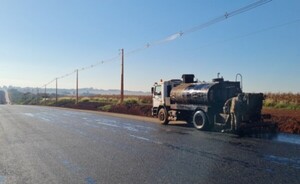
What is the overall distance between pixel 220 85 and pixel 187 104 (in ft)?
8.67

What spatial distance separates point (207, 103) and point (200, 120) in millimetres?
1035

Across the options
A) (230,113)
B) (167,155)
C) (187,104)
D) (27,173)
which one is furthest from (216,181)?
(187,104)

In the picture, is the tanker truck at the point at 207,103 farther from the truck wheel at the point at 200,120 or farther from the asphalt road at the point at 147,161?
the asphalt road at the point at 147,161

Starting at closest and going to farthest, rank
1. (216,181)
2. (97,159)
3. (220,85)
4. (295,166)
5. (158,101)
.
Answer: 1. (216,181)
2. (295,166)
3. (97,159)
4. (220,85)
5. (158,101)

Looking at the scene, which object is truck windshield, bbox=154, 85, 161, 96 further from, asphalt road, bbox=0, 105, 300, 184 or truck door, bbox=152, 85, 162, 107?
asphalt road, bbox=0, 105, 300, 184

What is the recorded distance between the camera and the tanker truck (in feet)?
59.3

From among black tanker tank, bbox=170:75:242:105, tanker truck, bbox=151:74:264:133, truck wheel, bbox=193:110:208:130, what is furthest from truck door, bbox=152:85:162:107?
truck wheel, bbox=193:110:208:130

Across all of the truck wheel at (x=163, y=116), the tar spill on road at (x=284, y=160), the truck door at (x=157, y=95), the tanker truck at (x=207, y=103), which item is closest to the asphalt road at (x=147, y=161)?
the tar spill on road at (x=284, y=160)

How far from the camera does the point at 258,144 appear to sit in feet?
46.5

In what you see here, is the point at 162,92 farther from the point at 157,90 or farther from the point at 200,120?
the point at 200,120

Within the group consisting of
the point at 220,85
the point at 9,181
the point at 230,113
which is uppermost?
the point at 220,85

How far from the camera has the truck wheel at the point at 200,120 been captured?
2031 cm

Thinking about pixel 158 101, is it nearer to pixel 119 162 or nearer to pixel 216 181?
pixel 119 162

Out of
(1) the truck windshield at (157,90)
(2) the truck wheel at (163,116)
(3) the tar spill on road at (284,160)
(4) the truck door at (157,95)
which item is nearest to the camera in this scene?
(3) the tar spill on road at (284,160)
